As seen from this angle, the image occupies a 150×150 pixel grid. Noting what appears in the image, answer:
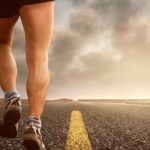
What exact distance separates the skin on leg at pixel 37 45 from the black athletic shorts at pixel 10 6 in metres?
0.04

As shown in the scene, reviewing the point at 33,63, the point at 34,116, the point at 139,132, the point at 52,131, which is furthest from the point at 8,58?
the point at 139,132

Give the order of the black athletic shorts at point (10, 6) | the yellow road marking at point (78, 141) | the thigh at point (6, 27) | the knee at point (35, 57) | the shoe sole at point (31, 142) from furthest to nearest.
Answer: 1. the thigh at point (6, 27)
2. the yellow road marking at point (78, 141)
3. the knee at point (35, 57)
4. the black athletic shorts at point (10, 6)
5. the shoe sole at point (31, 142)

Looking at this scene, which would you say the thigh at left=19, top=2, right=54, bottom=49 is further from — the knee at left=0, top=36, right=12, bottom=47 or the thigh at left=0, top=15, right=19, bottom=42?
the knee at left=0, top=36, right=12, bottom=47

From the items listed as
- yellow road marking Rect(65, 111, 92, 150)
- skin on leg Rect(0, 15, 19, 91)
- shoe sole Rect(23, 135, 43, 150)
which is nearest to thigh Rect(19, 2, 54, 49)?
skin on leg Rect(0, 15, 19, 91)

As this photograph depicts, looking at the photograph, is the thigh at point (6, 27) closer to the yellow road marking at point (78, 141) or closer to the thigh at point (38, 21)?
the thigh at point (38, 21)

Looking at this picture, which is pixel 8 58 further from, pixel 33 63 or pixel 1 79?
pixel 33 63

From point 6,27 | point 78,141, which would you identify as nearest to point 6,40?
point 6,27

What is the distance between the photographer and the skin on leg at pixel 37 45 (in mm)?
3363

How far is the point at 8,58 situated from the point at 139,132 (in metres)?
1.82

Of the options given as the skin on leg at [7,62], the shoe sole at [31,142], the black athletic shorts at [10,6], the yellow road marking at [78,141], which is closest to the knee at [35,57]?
the black athletic shorts at [10,6]

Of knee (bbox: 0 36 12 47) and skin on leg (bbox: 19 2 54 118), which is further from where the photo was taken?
knee (bbox: 0 36 12 47)

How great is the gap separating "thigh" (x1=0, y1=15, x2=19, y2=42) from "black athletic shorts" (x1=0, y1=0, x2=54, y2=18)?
10 cm

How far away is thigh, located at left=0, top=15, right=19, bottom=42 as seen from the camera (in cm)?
369

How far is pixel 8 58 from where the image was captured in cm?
399
